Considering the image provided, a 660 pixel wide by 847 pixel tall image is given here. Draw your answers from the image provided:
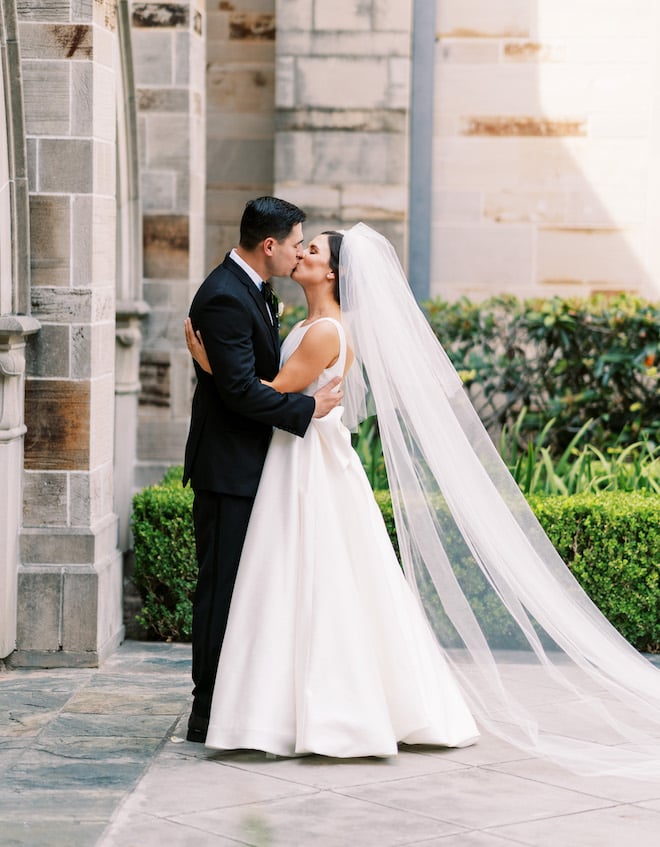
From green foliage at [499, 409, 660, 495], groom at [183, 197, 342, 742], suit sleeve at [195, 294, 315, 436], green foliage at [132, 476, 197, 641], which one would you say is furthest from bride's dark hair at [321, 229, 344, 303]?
green foliage at [499, 409, 660, 495]

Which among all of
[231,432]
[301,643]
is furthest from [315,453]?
[301,643]

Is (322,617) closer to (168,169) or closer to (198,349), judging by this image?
(198,349)

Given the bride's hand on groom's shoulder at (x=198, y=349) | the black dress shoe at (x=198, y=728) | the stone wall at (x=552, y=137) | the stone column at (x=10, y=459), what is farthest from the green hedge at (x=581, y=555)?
the stone wall at (x=552, y=137)

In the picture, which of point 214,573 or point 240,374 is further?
point 214,573

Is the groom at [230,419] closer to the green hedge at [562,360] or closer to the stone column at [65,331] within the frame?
the stone column at [65,331]

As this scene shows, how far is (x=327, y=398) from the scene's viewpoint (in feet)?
16.2

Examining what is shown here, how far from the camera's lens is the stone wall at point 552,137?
31.3 ft

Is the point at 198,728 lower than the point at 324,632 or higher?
lower

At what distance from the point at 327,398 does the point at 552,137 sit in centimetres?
524

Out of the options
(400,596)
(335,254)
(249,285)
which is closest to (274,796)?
(400,596)

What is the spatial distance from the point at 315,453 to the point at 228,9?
568 cm

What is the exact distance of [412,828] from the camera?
4.13 m

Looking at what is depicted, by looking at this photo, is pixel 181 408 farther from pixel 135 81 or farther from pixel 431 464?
pixel 431 464

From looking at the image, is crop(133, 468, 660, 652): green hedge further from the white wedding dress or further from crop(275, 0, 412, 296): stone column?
crop(275, 0, 412, 296): stone column
